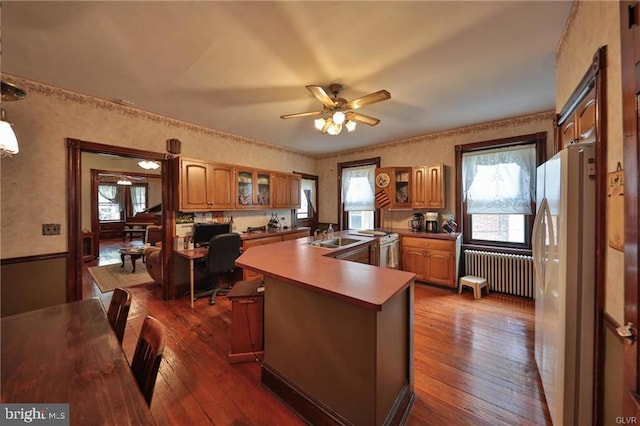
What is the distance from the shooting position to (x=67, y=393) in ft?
2.75

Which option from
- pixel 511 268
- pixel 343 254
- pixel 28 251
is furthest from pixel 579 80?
pixel 28 251

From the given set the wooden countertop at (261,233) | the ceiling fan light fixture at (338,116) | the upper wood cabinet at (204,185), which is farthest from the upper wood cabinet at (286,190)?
the ceiling fan light fixture at (338,116)

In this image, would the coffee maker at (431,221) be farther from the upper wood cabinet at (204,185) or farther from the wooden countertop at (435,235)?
the upper wood cabinet at (204,185)

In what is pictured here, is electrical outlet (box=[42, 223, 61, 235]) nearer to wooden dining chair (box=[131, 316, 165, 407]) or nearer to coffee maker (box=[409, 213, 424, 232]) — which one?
wooden dining chair (box=[131, 316, 165, 407])

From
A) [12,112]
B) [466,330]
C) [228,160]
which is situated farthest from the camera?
[228,160]

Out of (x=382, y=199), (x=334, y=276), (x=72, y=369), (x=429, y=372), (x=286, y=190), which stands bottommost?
(x=429, y=372)

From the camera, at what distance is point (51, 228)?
251 cm

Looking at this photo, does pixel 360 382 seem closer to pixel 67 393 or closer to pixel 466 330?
pixel 67 393

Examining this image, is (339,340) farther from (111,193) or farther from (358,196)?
(111,193)

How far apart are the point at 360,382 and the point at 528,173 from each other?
3866 millimetres

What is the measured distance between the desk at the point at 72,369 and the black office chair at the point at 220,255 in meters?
1.84

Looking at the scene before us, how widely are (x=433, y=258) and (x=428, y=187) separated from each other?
1.22m

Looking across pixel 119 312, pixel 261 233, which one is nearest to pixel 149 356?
pixel 119 312

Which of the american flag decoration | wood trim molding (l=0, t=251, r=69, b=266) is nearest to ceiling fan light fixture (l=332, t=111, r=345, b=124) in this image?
the american flag decoration
